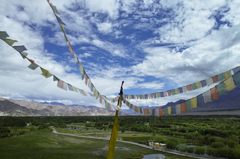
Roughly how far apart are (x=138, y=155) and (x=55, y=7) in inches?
595

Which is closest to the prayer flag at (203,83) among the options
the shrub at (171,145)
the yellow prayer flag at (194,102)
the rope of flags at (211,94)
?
the rope of flags at (211,94)

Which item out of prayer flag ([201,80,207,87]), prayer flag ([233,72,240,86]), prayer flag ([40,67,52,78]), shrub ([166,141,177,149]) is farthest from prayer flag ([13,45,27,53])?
shrub ([166,141,177,149])

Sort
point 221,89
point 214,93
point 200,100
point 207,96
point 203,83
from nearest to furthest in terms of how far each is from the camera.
A: 1. point 221,89
2. point 214,93
3. point 207,96
4. point 200,100
5. point 203,83

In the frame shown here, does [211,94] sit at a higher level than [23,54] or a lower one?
lower

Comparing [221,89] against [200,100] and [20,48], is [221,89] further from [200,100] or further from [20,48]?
[20,48]

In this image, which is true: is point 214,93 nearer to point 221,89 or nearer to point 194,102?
point 221,89

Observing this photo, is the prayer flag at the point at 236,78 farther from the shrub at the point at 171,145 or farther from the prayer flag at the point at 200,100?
the shrub at the point at 171,145

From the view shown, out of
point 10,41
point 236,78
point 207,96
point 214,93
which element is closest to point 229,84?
point 236,78

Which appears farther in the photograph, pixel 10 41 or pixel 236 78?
pixel 10 41

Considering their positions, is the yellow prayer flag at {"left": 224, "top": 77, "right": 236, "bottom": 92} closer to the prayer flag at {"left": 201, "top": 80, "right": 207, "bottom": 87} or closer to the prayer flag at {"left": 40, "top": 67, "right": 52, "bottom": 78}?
the prayer flag at {"left": 201, "top": 80, "right": 207, "bottom": 87}

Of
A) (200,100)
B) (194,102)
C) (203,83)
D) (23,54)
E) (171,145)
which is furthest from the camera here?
(171,145)

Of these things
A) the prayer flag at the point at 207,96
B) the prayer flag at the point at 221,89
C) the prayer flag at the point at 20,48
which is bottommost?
the prayer flag at the point at 207,96

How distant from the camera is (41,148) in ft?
54.9

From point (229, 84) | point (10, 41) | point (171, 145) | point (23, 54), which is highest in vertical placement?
point (10, 41)
